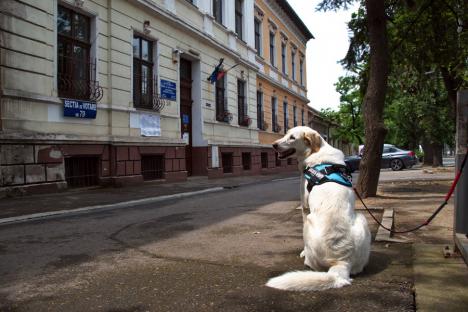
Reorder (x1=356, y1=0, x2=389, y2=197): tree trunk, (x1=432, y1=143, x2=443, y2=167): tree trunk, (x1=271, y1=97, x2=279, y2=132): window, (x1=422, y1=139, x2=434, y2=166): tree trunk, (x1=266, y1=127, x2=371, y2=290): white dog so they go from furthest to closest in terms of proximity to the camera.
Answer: (x1=422, y1=139, x2=434, y2=166): tree trunk
(x1=432, y1=143, x2=443, y2=167): tree trunk
(x1=271, y1=97, x2=279, y2=132): window
(x1=356, y1=0, x2=389, y2=197): tree trunk
(x1=266, y1=127, x2=371, y2=290): white dog

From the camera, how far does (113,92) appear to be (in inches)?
499

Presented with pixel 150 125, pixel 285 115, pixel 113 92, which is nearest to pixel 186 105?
pixel 150 125

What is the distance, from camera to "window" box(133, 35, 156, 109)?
551 inches

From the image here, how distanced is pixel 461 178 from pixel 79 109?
9.63 meters

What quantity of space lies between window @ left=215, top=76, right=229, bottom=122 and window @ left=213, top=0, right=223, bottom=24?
9.38 feet

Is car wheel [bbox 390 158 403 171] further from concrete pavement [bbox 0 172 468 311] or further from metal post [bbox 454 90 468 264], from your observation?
metal post [bbox 454 90 468 264]

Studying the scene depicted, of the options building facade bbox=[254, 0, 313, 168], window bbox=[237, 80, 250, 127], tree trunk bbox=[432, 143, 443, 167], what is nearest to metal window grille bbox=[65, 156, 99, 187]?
window bbox=[237, 80, 250, 127]

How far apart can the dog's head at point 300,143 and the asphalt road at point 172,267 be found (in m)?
1.10

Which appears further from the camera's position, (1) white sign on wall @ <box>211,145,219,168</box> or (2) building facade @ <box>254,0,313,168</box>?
(2) building facade @ <box>254,0,313,168</box>

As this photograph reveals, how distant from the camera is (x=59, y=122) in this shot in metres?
10.8

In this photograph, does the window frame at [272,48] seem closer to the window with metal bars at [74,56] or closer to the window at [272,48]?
the window at [272,48]

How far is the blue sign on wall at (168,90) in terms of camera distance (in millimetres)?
15055

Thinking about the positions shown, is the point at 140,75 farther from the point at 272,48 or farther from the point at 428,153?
the point at 428,153

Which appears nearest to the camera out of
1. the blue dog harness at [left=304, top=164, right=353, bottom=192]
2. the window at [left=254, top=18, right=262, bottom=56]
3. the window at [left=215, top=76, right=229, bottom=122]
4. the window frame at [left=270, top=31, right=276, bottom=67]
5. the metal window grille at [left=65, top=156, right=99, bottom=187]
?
the blue dog harness at [left=304, top=164, right=353, bottom=192]
